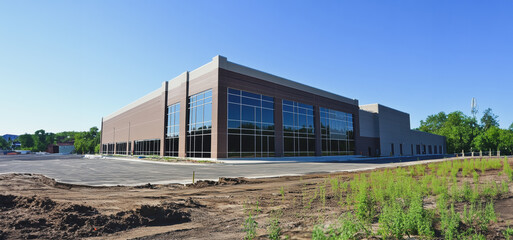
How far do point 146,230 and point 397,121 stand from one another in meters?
75.5

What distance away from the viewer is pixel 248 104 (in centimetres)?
3816

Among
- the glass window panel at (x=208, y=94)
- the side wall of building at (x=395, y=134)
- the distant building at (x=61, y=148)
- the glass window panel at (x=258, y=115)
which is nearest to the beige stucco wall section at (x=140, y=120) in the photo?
the glass window panel at (x=208, y=94)

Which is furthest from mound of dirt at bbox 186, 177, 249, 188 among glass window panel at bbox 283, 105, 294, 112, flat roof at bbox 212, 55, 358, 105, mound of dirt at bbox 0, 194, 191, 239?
glass window panel at bbox 283, 105, 294, 112

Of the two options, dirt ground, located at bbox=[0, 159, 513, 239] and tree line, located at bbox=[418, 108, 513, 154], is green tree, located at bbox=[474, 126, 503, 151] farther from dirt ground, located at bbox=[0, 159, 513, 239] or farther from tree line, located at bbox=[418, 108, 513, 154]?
dirt ground, located at bbox=[0, 159, 513, 239]

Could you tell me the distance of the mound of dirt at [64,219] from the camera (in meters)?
5.23

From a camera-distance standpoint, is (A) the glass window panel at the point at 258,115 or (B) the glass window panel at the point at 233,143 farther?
(A) the glass window panel at the point at 258,115

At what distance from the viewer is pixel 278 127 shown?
4119cm

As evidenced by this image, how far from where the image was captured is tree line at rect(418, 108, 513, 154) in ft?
265

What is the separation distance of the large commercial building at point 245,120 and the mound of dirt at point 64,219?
27.1 metres

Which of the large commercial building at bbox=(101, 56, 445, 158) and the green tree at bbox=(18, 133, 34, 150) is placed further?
the green tree at bbox=(18, 133, 34, 150)

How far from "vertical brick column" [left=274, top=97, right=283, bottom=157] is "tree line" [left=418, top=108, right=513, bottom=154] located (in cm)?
7781

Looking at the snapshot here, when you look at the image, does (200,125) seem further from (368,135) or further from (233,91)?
(368,135)

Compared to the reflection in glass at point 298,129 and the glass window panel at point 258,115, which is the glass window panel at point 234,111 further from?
the reflection in glass at point 298,129

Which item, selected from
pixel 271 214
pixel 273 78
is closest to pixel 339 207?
pixel 271 214
